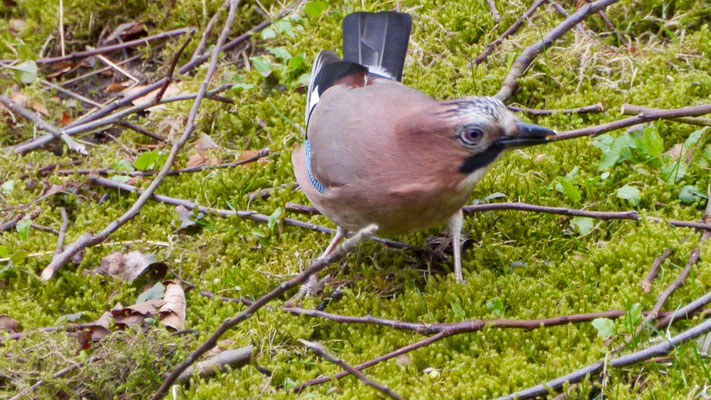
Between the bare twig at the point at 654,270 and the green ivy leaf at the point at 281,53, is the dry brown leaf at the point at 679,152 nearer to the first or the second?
the bare twig at the point at 654,270

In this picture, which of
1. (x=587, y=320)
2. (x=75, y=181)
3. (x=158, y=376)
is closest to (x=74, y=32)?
(x=75, y=181)

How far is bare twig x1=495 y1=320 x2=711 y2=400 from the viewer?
325 centimetres

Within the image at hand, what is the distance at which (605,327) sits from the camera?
3584mm

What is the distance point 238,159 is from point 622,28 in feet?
9.23

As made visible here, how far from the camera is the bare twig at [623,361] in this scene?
3.25 m

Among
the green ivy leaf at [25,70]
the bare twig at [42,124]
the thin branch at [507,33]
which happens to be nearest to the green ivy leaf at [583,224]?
the thin branch at [507,33]

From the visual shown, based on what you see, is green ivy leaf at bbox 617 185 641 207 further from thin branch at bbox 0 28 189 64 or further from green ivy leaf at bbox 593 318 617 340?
thin branch at bbox 0 28 189 64

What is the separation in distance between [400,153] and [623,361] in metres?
1.40

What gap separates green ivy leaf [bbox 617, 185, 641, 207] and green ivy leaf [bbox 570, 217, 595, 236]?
8.8 inches

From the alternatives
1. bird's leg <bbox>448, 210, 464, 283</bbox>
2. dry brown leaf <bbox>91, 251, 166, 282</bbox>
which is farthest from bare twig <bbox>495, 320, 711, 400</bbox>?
dry brown leaf <bbox>91, 251, 166, 282</bbox>

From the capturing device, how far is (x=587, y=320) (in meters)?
3.67

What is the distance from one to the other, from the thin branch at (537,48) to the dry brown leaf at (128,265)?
7.80ft

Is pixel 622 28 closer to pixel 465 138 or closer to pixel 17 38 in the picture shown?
pixel 465 138

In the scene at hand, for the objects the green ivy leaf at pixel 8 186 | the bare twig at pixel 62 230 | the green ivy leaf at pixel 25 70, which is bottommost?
the bare twig at pixel 62 230
